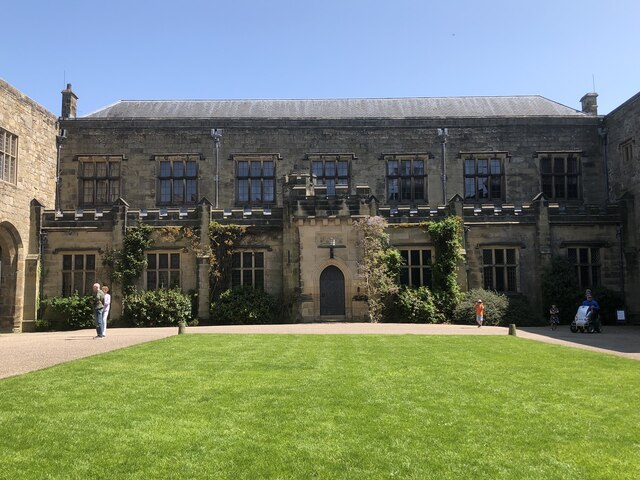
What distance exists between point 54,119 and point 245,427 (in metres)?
24.8

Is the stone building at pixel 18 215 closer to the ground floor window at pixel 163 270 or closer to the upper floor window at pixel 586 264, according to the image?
the ground floor window at pixel 163 270

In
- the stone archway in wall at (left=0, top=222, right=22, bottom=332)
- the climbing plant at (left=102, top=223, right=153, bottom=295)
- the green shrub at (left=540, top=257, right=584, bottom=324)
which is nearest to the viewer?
the stone archway in wall at (left=0, top=222, right=22, bottom=332)

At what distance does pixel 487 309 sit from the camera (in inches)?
893

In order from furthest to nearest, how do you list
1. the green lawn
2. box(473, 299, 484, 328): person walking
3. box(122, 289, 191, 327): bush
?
box(122, 289, 191, 327): bush < box(473, 299, 484, 328): person walking < the green lawn

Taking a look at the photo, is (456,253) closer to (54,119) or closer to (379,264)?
(379,264)

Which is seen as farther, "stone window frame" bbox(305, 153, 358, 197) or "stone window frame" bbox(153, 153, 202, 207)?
"stone window frame" bbox(305, 153, 358, 197)

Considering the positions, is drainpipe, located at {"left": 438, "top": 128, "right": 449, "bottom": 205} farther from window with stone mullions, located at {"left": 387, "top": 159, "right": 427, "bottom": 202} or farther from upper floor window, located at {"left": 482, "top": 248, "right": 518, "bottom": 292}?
upper floor window, located at {"left": 482, "top": 248, "right": 518, "bottom": 292}

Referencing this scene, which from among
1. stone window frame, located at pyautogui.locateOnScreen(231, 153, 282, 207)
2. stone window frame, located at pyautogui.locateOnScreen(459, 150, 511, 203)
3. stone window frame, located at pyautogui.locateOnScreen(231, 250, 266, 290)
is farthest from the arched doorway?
stone window frame, located at pyautogui.locateOnScreen(459, 150, 511, 203)

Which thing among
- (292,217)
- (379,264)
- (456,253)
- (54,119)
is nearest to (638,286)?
(456,253)

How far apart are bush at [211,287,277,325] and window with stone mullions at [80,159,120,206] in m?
8.68

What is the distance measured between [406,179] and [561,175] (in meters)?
7.70

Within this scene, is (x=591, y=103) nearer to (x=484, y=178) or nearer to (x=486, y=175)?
(x=486, y=175)

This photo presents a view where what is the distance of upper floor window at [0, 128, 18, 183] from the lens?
866 inches

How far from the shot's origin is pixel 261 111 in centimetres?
3138
